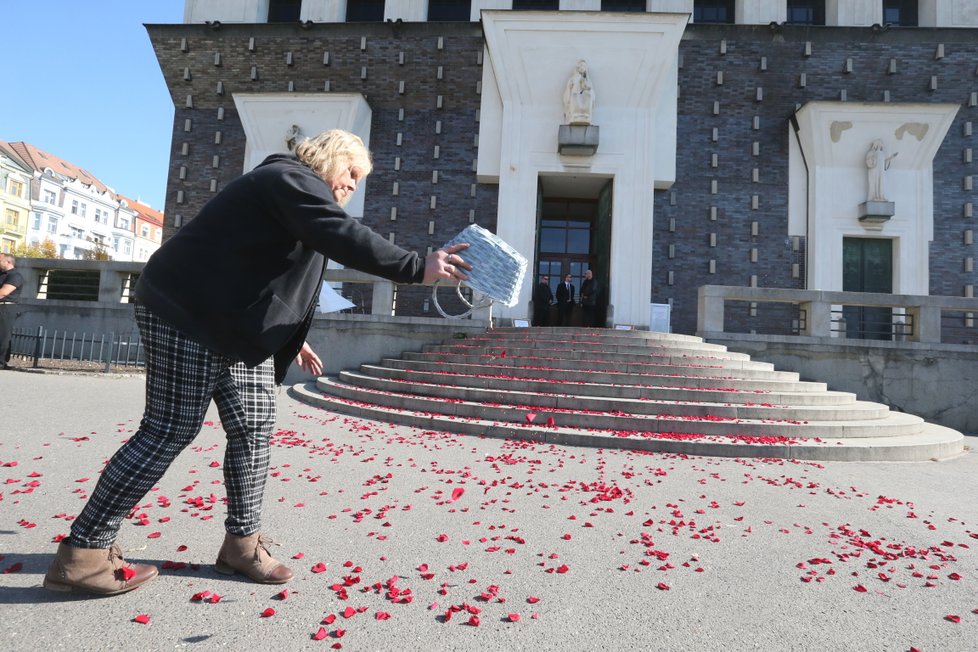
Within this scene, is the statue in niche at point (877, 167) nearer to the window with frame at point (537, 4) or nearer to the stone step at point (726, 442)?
the stone step at point (726, 442)

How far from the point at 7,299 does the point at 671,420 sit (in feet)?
37.6

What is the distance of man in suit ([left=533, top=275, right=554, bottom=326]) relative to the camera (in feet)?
46.5

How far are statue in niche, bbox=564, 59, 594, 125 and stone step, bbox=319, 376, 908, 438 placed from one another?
9.54 meters

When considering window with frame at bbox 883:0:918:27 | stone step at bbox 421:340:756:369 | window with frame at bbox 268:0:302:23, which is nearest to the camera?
stone step at bbox 421:340:756:369

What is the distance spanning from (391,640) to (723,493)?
325 cm

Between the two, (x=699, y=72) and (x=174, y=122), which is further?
(x=174, y=122)

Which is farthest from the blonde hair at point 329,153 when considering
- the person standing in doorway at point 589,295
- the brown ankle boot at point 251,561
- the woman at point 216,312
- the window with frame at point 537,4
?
the window with frame at point 537,4

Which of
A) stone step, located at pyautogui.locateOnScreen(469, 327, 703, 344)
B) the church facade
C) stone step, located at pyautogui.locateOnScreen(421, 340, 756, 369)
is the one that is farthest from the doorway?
stone step, located at pyautogui.locateOnScreen(421, 340, 756, 369)

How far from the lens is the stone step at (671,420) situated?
21.1 feet

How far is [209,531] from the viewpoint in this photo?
292 centimetres

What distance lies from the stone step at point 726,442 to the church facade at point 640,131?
7650 mm

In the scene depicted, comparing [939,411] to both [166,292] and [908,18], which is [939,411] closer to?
[166,292]

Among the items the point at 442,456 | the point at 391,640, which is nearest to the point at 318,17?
the point at 442,456

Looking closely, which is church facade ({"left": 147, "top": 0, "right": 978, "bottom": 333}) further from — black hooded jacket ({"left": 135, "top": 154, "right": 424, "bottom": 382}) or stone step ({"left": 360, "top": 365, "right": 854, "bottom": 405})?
black hooded jacket ({"left": 135, "top": 154, "right": 424, "bottom": 382})
